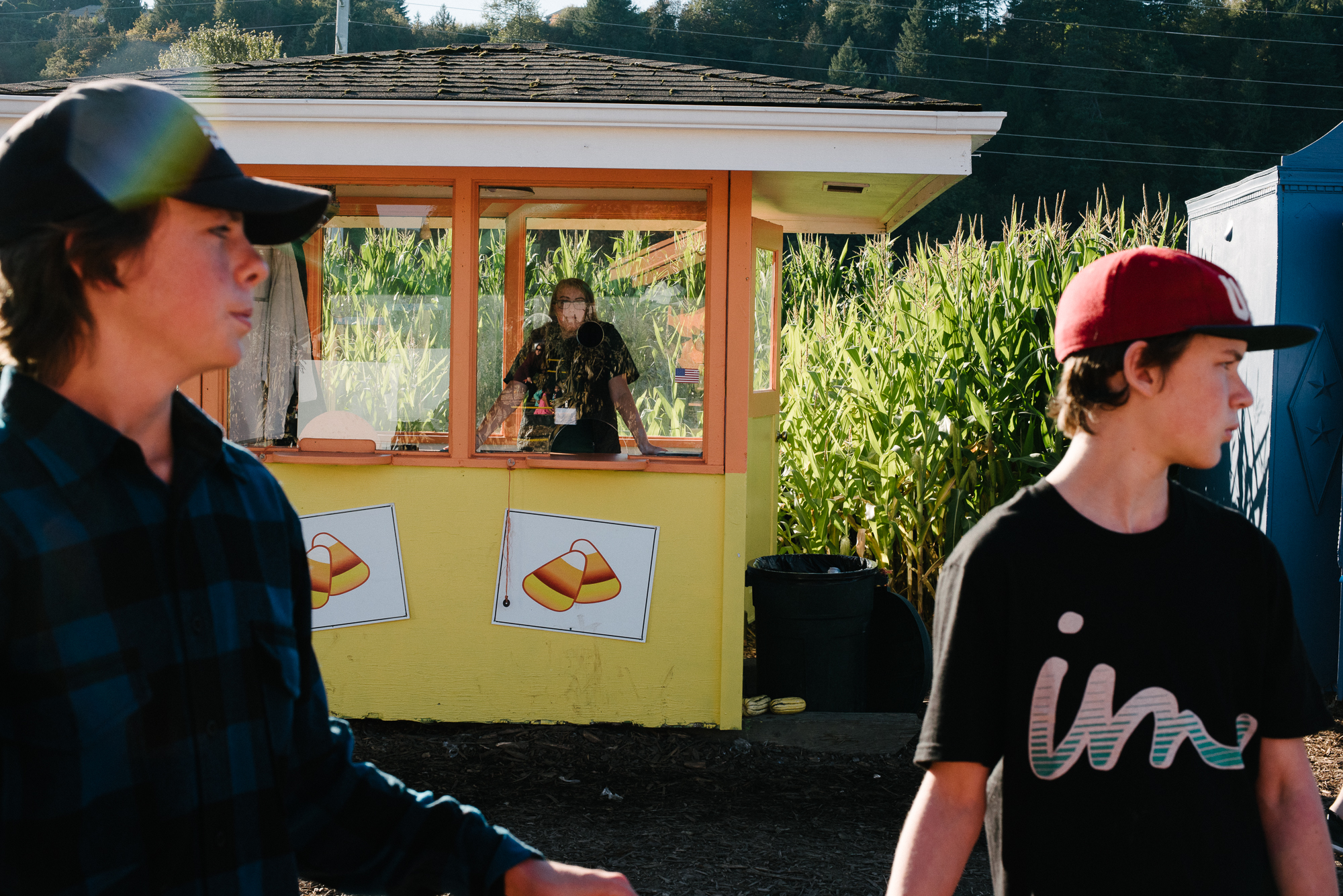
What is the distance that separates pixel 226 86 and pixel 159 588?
5162 millimetres

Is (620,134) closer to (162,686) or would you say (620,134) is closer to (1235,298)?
(1235,298)

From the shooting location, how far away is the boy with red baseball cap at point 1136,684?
169 cm

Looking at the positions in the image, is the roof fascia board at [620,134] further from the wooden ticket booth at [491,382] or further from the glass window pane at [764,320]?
the glass window pane at [764,320]

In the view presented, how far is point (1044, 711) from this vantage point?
1731 mm

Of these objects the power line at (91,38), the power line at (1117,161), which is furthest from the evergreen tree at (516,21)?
the power line at (1117,161)

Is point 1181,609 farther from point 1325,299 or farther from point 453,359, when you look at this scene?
point 1325,299

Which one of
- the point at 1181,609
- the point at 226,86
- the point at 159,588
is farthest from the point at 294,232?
the point at 226,86

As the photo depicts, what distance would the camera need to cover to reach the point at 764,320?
7035 millimetres

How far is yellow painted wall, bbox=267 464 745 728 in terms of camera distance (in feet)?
18.1

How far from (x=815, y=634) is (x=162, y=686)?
4749 mm

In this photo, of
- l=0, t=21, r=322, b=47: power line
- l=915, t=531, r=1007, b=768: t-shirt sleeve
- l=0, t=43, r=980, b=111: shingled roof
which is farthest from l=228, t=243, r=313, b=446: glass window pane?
l=0, t=21, r=322, b=47: power line

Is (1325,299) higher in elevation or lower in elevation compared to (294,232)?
higher

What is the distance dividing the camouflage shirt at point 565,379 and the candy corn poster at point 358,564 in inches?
32.5

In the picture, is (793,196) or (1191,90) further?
(1191,90)
